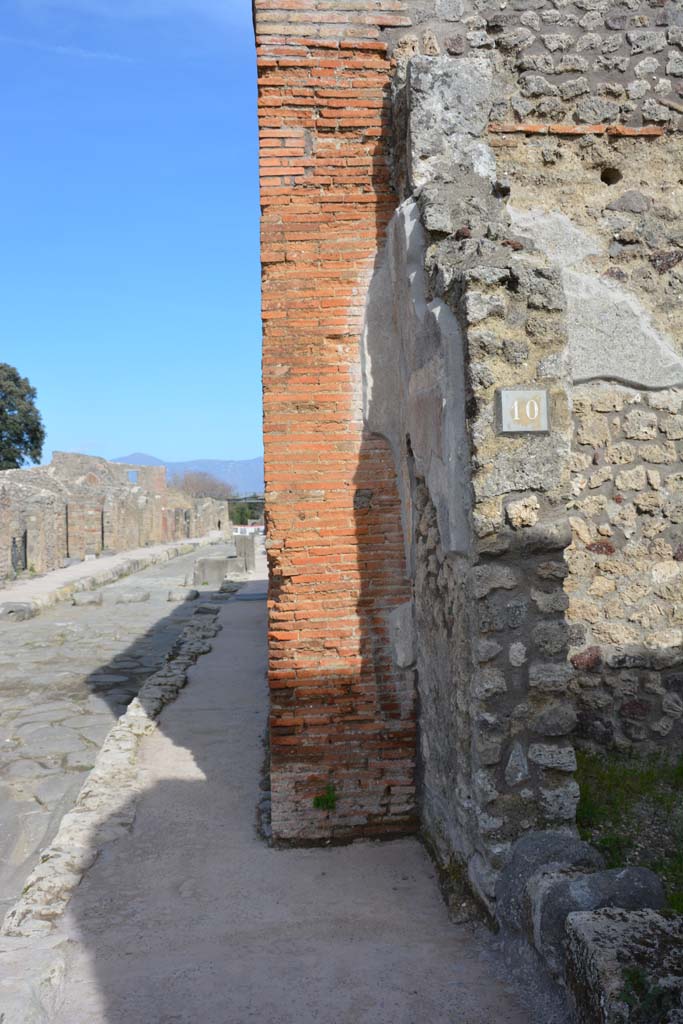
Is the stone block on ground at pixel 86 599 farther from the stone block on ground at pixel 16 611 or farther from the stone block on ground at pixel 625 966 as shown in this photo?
the stone block on ground at pixel 625 966

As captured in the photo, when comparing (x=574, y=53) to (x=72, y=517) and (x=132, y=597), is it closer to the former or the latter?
(x=132, y=597)

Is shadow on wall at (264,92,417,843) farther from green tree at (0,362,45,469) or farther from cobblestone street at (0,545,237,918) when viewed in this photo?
green tree at (0,362,45,469)

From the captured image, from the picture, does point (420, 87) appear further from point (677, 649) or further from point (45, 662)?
point (45, 662)

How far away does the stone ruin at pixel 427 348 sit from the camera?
4086 mm

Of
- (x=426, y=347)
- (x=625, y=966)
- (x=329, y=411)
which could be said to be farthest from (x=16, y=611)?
(x=625, y=966)

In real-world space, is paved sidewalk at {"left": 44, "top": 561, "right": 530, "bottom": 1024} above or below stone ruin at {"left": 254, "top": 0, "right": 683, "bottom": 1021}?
below

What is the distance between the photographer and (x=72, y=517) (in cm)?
2586

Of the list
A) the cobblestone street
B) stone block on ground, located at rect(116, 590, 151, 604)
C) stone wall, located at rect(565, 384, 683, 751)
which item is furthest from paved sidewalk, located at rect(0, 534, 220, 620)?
stone wall, located at rect(565, 384, 683, 751)

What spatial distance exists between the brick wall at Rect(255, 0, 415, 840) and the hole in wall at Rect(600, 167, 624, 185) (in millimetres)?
1148

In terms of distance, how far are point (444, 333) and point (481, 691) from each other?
4.85 feet

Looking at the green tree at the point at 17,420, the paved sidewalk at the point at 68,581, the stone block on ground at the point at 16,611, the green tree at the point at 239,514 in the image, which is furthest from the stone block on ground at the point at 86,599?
the green tree at the point at 239,514

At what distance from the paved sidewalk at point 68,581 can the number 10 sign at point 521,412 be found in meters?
12.3

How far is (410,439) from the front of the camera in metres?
4.22

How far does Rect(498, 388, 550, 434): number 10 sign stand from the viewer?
3.24m
